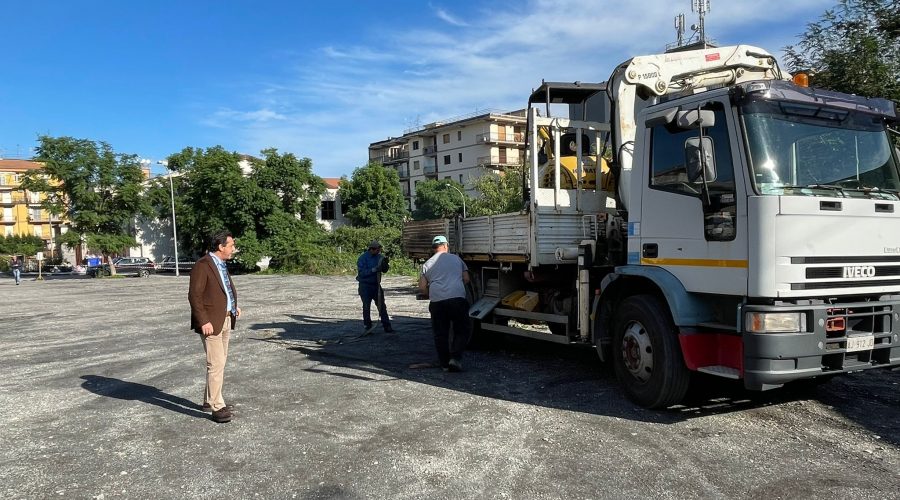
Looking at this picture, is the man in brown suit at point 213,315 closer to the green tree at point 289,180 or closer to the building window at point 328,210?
the green tree at point 289,180

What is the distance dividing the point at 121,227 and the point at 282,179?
12.7 metres

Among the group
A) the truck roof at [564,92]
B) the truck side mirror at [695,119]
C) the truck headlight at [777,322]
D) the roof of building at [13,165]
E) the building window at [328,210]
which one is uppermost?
the roof of building at [13,165]

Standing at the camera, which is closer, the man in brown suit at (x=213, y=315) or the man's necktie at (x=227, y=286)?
the man in brown suit at (x=213, y=315)

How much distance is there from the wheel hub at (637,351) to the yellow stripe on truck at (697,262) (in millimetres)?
616

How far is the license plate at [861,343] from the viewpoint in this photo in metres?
4.94

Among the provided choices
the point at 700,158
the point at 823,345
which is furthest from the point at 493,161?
the point at 823,345

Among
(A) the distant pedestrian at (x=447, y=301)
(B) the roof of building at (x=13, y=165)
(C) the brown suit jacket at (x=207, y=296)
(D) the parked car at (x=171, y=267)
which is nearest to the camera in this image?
(C) the brown suit jacket at (x=207, y=296)

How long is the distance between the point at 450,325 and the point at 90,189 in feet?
152

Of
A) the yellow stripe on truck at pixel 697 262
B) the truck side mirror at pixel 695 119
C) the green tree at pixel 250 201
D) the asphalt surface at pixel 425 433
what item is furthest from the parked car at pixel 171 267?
the truck side mirror at pixel 695 119

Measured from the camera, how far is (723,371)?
5109mm

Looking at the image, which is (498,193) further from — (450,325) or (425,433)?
(425,433)

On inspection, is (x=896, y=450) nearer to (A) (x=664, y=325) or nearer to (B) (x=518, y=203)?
(A) (x=664, y=325)

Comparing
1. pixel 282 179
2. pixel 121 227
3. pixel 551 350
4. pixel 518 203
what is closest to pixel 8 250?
pixel 121 227

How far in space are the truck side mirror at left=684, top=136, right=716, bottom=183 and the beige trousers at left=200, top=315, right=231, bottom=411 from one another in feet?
14.3
